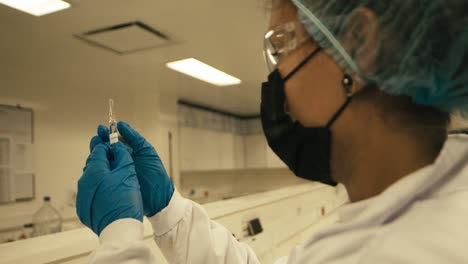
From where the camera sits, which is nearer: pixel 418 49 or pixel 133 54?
pixel 418 49

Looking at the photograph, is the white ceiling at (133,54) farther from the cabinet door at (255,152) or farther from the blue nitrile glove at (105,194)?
the cabinet door at (255,152)

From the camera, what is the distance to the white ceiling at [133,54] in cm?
165

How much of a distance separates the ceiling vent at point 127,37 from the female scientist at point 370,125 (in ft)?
4.11

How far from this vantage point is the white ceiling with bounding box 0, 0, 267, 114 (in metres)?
1.65

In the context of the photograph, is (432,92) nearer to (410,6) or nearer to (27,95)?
(410,6)

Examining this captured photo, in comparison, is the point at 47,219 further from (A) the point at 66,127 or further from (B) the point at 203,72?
(B) the point at 203,72

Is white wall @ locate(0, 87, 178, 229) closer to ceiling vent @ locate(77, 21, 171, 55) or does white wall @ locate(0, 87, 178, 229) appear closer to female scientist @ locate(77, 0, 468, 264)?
ceiling vent @ locate(77, 21, 171, 55)

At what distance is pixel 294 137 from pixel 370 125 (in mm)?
169

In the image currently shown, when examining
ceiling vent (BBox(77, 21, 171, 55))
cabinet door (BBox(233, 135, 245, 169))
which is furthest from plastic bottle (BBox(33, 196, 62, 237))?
cabinet door (BBox(233, 135, 245, 169))

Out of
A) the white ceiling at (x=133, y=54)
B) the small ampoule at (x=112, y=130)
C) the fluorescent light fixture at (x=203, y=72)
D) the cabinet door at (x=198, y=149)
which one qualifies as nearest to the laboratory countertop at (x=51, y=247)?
the small ampoule at (x=112, y=130)

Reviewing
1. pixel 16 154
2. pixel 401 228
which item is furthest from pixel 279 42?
pixel 16 154

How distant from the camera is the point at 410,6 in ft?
1.87

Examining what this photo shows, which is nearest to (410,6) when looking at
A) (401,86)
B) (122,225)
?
(401,86)

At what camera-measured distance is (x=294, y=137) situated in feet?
2.49
